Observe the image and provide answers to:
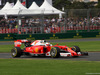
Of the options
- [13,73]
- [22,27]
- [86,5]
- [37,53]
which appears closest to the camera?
[13,73]

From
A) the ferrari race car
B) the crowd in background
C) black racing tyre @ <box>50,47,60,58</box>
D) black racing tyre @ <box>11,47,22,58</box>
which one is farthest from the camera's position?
the crowd in background

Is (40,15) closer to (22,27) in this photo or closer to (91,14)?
(22,27)

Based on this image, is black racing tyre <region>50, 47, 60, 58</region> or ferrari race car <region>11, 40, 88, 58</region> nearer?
black racing tyre <region>50, 47, 60, 58</region>

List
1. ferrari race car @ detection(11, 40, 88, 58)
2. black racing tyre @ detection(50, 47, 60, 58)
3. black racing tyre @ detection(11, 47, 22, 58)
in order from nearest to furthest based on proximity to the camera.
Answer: black racing tyre @ detection(50, 47, 60, 58), ferrari race car @ detection(11, 40, 88, 58), black racing tyre @ detection(11, 47, 22, 58)

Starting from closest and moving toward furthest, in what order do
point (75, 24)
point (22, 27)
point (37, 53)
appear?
point (37, 53), point (22, 27), point (75, 24)

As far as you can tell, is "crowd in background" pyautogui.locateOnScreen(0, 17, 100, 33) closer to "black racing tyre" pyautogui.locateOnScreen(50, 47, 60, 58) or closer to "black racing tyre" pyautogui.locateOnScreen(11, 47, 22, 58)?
"black racing tyre" pyautogui.locateOnScreen(11, 47, 22, 58)

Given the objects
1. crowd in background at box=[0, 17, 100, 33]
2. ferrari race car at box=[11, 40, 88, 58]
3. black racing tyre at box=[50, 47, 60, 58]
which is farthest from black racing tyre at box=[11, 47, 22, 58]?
crowd in background at box=[0, 17, 100, 33]

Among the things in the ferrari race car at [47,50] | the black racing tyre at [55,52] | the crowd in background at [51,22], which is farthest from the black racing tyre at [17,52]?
the crowd in background at [51,22]

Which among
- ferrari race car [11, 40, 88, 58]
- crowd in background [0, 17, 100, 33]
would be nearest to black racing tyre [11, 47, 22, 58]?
A: ferrari race car [11, 40, 88, 58]

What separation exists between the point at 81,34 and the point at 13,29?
7334 mm

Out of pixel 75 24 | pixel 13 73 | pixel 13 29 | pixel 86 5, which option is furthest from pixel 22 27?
pixel 86 5

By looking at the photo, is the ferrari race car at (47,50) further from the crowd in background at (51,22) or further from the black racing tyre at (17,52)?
the crowd in background at (51,22)

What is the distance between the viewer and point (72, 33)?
108ft

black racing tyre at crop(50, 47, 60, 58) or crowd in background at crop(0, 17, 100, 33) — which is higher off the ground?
crowd in background at crop(0, 17, 100, 33)
